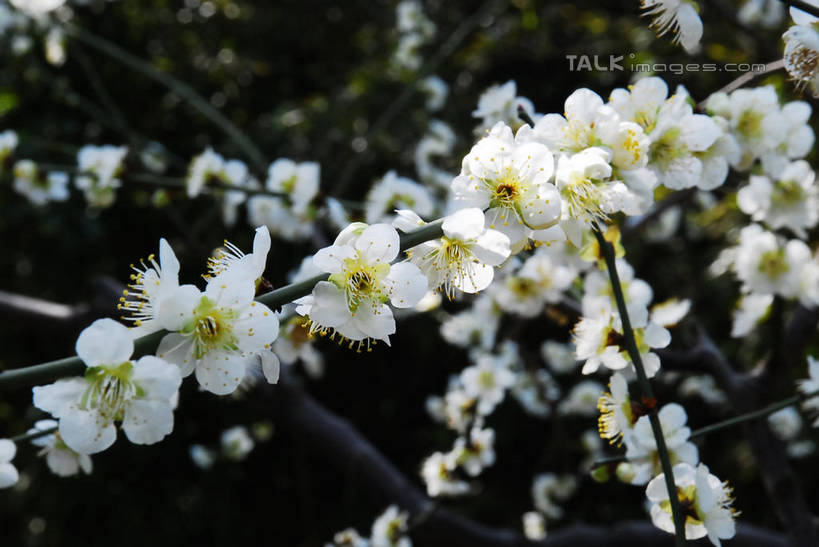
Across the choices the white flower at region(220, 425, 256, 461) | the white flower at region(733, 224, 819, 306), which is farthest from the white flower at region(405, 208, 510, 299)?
the white flower at region(220, 425, 256, 461)

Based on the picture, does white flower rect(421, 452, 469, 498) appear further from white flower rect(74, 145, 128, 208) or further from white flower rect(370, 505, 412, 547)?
white flower rect(74, 145, 128, 208)

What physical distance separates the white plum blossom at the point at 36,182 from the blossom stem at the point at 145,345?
53.7 inches

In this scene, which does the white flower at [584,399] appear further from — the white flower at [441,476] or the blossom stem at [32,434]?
the blossom stem at [32,434]

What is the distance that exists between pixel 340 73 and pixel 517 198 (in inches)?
127

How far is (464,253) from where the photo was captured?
2.41 feet

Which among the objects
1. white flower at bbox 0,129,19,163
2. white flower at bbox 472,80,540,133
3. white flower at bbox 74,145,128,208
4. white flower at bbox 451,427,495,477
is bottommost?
white flower at bbox 451,427,495,477

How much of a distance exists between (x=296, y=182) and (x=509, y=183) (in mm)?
912

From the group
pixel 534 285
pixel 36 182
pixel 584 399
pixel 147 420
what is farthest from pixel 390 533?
pixel 36 182

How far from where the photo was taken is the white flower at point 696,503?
0.82 m

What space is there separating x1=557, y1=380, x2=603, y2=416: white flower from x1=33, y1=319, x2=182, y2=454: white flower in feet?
6.41

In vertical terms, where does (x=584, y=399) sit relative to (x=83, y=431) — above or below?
above

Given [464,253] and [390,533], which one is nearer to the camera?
[464,253]

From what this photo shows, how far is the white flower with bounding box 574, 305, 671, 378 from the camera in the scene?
91 centimetres
